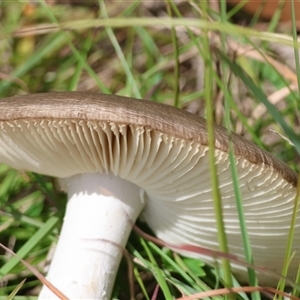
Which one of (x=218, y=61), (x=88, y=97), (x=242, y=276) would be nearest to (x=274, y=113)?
(x=88, y=97)

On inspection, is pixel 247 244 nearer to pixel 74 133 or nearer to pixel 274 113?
pixel 274 113

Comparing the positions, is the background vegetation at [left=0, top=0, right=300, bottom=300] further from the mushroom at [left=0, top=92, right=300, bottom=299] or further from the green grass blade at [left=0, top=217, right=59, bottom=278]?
the mushroom at [left=0, top=92, right=300, bottom=299]

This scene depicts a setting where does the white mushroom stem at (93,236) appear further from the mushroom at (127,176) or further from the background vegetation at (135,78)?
the background vegetation at (135,78)

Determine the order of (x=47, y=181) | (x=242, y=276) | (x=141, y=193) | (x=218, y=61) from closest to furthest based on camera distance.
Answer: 1. (x=141, y=193)
2. (x=242, y=276)
3. (x=47, y=181)
4. (x=218, y=61)

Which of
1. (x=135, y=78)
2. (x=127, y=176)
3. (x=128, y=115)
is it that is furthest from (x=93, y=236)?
(x=135, y=78)

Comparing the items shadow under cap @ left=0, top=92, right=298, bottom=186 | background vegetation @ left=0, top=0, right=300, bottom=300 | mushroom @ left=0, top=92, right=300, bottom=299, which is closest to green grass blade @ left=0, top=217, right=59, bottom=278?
background vegetation @ left=0, top=0, right=300, bottom=300

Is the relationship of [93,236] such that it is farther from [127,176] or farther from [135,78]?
[135,78]
